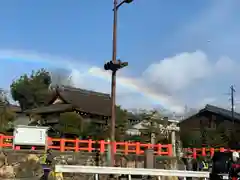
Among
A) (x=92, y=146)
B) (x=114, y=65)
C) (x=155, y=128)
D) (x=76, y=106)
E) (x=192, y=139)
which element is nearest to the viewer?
(x=114, y=65)

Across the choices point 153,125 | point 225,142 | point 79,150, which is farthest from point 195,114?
point 79,150

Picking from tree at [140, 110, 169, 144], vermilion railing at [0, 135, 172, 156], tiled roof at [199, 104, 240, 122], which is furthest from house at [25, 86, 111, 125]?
tiled roof at [199, 104, 240, 122]

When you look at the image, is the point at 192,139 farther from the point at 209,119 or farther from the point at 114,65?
the point at 114,65

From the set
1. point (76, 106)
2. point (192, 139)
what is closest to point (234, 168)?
point (76, 106)

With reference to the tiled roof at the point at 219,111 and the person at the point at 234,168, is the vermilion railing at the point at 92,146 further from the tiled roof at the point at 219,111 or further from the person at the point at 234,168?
the tiled roof at the point at 219,111

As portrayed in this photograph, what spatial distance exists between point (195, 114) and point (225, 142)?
15776 mm

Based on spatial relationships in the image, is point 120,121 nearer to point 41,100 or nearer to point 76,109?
point 76,109

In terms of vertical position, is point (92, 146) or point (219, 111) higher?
point (219, 111)

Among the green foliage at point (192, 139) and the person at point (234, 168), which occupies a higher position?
the green foliage at point (192, 139)

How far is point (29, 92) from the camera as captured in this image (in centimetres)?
4953

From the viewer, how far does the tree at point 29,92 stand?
49438 mm

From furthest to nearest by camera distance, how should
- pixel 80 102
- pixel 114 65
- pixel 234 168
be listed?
pixel 80 102 → pixel 114 65 → pixel 234 168

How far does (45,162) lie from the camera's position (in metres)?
19.1

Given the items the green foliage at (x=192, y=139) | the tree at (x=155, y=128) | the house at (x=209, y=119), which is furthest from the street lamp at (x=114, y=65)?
the house at (x=209, y=119)
